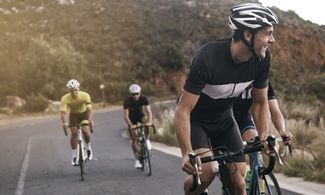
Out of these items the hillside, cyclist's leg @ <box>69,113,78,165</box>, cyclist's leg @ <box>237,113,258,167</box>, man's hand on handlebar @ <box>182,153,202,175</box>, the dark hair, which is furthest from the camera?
the hillside

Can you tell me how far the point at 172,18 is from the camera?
71.9 metres

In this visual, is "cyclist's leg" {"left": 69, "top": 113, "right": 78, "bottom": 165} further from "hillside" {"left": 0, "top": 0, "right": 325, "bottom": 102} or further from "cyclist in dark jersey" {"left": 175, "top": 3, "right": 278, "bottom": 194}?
"hillside" {"left": 0, "top": 0, "right": 325, "bottom": 102}

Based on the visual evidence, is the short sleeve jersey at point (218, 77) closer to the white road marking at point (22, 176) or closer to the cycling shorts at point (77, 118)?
the white road marking at point (22, 176)

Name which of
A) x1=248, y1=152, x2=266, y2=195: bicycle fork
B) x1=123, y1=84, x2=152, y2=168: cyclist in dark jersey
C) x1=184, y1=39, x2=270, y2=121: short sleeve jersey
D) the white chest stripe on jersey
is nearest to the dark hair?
x1=184, y1=39, x2=270, y2=121: short sleeve jersey

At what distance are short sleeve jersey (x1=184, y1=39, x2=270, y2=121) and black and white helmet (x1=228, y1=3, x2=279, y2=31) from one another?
0.97ft

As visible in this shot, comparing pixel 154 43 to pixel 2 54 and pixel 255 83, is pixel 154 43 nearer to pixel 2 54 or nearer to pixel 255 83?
pixel 2 54

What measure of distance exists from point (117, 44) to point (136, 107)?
5283 centimetres

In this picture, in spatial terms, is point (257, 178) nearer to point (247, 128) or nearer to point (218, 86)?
point (218, 86)

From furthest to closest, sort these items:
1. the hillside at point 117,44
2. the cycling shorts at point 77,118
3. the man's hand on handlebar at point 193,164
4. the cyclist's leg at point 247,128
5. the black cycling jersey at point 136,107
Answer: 1. the hillside at point 117,44
2. the cycling shorts at point 77,118
3. the black cycling jersey at point 136,107
4. the cyclist's leg at point 247,128
5. the man's hand on handlebar at point 193,164

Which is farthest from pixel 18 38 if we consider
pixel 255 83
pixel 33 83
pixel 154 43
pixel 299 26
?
pixel 255 83

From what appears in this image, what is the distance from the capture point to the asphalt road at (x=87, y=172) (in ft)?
34.0

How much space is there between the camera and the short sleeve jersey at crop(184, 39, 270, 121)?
4.47 m

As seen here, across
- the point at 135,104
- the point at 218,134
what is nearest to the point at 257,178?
the point at 218,134

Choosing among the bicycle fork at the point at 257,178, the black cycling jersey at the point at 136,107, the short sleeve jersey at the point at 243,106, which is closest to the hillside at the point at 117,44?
the black cycling jersey at the point at 136,107
